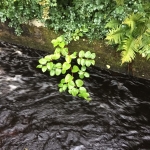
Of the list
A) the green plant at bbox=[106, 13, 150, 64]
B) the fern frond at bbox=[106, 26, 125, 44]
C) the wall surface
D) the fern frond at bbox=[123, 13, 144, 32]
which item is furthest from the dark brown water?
the fern frond at bbox=[123, 13, 144, 32]

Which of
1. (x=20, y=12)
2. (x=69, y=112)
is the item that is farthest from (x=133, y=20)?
(x=20, y=12)

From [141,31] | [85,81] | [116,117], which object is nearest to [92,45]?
[85,81]

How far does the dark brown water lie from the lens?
14.6 feet

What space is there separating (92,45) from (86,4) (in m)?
0.91

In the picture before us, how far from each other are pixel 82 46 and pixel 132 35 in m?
1.33

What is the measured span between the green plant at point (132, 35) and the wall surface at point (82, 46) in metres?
0.55

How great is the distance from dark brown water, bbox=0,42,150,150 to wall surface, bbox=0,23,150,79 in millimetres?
210

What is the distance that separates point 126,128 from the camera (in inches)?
189

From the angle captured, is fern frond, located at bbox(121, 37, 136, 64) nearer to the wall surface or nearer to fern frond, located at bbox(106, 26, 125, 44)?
fern frond, located at bbox(106, 26, 125, 44)

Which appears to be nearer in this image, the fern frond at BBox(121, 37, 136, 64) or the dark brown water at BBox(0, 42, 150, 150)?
the dark brown water at BBox(0, 42, 150, 150)

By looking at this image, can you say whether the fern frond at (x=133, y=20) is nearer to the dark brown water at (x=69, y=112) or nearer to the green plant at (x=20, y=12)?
the dark brown water at (x=69, y=112)

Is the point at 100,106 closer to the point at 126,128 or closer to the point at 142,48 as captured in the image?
the point at 126,128

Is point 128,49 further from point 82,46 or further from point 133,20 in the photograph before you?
point 82,46

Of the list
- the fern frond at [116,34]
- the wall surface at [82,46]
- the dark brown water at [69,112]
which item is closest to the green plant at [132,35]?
the fern frond at [116,34]
